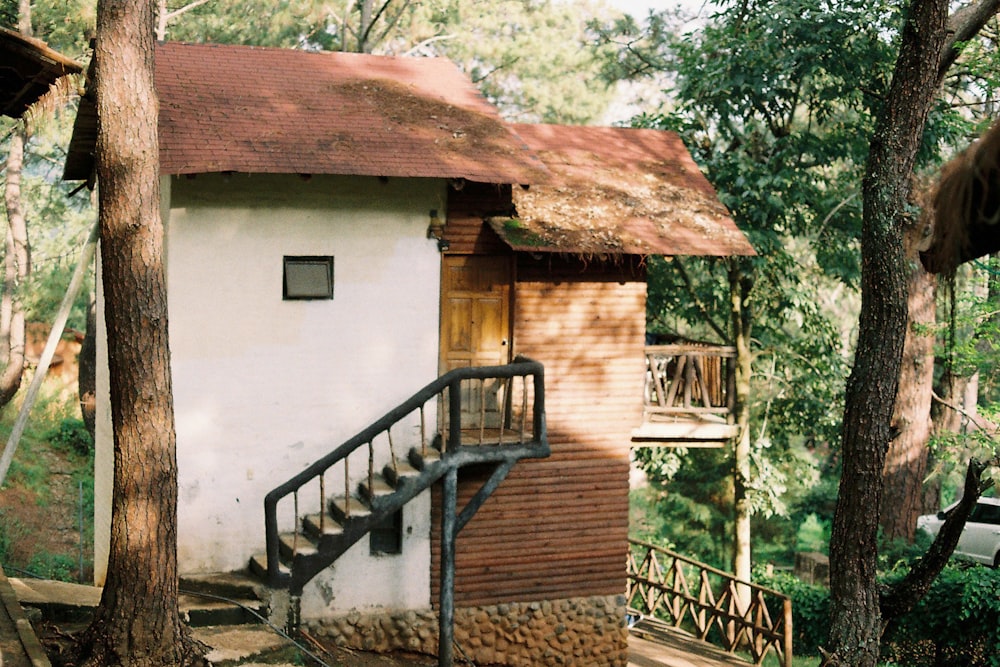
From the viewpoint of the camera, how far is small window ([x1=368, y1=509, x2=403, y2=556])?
13.1 m

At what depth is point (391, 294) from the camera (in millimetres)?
12828

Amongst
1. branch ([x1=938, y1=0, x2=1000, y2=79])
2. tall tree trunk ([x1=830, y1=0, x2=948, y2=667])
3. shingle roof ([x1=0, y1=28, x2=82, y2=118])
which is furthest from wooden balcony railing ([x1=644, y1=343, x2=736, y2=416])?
shingle roof ([x1=0, y1=28, x2=82, y2=118])

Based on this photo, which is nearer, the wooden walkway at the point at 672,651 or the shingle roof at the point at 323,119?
the shingle roof at the point at 323,119

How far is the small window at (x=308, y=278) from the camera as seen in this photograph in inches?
486

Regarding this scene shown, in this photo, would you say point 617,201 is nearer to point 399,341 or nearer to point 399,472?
point 399,341

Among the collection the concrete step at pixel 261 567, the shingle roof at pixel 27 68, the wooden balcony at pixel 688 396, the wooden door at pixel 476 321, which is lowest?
the concrete step at pixel 261 567

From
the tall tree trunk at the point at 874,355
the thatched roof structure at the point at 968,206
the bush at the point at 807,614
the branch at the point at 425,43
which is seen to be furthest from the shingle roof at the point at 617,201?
the branch at the point at 425,43

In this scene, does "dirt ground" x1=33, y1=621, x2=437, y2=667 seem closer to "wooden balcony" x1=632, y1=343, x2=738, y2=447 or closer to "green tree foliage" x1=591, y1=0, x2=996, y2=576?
"wooden balcony" x1=632, y1=343, x2=738, y2=447

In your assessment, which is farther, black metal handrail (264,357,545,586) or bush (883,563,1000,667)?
bush (883,563,1000,667)

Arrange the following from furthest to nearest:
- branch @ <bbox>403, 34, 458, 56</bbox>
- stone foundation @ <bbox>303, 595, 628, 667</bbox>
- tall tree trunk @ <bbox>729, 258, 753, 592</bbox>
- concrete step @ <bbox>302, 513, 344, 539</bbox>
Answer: branch @ <bbox>403, 34, 458, 56</bbox>, tall tree trunk @ <bbox>729, 258, 753, 592</bbox>, stone foundation @ <bbox>303, 595, 628, 667</bbox>, concrete step @ <bbox>302, 513, 344, 539</bbox>

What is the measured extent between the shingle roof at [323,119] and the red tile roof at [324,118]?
0.01 m

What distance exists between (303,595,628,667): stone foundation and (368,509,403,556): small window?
76 centimetres

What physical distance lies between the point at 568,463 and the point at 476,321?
7.46 ft

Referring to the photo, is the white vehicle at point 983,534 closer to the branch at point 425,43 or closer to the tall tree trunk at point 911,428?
the tall tree trunk at point 911,428
